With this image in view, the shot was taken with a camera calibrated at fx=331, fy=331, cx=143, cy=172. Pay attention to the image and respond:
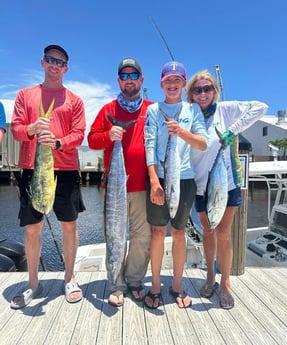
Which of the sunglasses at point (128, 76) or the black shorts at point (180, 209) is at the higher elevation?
the sunglasses at point (128, 76)

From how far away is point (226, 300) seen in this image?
2910 mm

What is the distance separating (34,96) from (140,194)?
1.24 m

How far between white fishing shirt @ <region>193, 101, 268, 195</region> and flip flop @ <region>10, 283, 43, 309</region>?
176 centimetres

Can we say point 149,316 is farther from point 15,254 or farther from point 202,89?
point 15,254

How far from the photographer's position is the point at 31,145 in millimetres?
2826

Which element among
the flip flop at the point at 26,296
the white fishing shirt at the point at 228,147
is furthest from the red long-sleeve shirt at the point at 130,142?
the flip flop at the point at 26,296

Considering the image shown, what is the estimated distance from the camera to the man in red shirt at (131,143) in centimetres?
279

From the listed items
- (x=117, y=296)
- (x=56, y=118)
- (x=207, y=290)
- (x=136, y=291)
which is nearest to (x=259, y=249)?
(x=207, y=290)

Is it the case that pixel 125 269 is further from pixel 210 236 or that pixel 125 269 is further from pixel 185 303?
pixel 210 236

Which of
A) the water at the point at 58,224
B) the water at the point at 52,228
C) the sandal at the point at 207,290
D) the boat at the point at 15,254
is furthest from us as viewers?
the water at the point at 58,224

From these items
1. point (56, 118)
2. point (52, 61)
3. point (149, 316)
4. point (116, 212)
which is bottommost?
point (149, 316)

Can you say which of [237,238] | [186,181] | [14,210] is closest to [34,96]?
[186,181]

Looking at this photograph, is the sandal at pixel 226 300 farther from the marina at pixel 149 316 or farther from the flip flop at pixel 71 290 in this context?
the flip flop at pixel 71 290

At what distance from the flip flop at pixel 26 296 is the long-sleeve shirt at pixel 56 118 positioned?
1.11 metres
